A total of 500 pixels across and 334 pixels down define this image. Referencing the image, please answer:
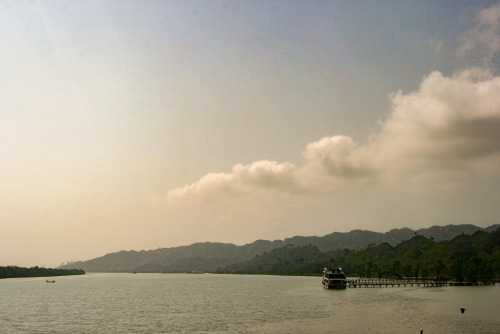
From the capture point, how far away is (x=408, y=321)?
8488cm

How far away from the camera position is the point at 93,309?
114312mm

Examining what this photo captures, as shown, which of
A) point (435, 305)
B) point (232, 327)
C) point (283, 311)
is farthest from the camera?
point (435, 305)

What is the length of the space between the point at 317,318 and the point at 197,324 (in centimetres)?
2594

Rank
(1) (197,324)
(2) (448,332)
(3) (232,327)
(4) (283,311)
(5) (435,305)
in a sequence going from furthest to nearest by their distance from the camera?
(5) (435,305), (4) (283,311), (1) (197,324), (3) (232,327), (2) (448,332)

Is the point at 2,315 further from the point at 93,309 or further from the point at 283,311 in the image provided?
the point at 283,311

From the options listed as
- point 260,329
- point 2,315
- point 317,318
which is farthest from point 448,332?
point 2,315

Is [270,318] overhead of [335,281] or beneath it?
overhead

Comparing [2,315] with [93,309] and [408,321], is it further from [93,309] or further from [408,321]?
[408,321]

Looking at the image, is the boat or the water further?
the boat

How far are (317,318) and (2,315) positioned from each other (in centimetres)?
7551

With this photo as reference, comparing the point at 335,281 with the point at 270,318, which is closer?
the point at 270,318

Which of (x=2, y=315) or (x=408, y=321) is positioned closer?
(x=408, y=321)

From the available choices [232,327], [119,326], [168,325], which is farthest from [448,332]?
[119,326]

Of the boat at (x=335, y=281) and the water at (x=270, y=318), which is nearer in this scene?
the water at (x=270, y=318)
